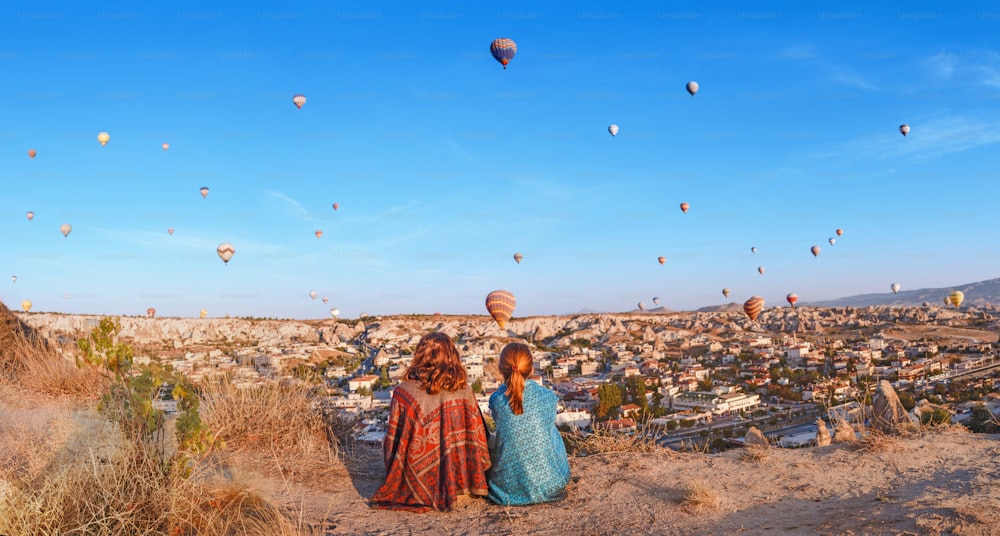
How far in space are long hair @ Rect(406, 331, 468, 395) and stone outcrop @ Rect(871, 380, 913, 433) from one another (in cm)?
363

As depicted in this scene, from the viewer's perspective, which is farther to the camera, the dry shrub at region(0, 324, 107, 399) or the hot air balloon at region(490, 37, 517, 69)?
the hot air balloon at region(490, 37, 517, 69)

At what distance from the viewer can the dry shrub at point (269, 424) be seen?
5031 millimetres

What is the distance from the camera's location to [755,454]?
187 inches

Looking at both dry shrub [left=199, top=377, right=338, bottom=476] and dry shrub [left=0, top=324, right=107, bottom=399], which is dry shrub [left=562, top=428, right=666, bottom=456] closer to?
dry shrub [left=199, top=377, right=338, bottom=476]

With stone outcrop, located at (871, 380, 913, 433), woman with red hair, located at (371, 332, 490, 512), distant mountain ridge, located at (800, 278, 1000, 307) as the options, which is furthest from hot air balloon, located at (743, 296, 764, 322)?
distant mountain ridge, located at (800, 278, 1000, 307)

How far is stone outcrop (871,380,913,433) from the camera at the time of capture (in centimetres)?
542

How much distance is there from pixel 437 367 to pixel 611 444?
1950 mm

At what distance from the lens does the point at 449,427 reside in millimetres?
A: 3930

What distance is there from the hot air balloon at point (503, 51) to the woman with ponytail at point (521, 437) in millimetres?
18082

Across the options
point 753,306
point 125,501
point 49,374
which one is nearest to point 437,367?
point 125,501

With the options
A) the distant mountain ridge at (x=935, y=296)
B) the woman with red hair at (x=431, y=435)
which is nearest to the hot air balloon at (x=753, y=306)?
the woman with red hair at (x=431, y=435)

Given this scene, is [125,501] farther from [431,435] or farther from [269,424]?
[269,424]

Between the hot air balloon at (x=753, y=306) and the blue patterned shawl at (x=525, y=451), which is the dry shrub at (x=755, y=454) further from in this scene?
the hot air balloon at (x=753, y=306)

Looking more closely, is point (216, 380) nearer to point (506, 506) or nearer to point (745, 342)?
point (506, 506)
